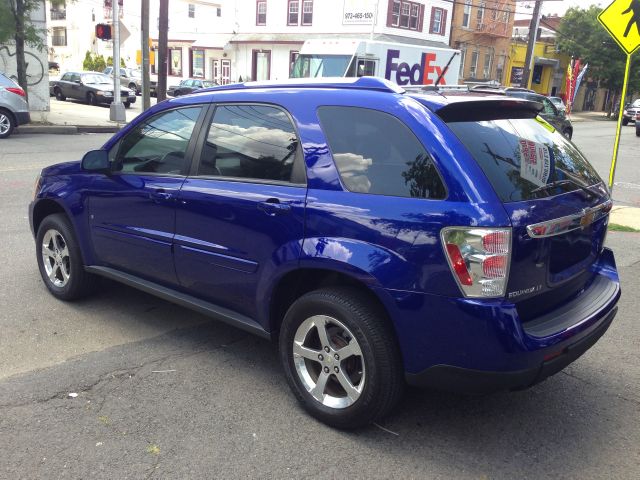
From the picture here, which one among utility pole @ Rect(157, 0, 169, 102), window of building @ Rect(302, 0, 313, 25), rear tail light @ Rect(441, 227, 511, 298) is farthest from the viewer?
window of building @ Rect(302, 0, 313, 25)

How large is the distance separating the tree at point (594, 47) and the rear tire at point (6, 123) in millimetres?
44226

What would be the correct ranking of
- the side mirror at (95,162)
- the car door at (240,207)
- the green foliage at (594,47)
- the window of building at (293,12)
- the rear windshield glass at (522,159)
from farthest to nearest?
1. the green foliage at (594,47)
2. the window of building at (293,12)
3. the side mirror at (95,162)
4. the car door at (240,207)
5. the rear windshield glass at (522,159)

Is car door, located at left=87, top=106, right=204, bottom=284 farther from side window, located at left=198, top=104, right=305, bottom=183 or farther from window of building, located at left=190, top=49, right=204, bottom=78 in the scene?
window of building, located at left=190, top=49, right=204, bottom=78

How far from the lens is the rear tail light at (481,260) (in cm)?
266

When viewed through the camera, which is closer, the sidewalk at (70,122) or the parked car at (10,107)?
the parked car at (10,107)

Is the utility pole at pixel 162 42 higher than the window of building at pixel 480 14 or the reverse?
the reverse

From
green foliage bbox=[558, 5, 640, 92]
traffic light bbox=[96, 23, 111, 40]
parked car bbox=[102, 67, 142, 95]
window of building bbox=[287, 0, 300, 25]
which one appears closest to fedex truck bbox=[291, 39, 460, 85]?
traffic light bbox=[96, 23, 111, 40]

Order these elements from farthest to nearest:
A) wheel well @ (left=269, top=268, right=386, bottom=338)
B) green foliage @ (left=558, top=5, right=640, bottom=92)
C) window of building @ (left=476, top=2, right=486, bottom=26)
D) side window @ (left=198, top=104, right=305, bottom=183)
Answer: green foliage @ (left=558, top=5, right=640, bottom=92) < window of building @ (left=476, top=2, right=486, bottom=26) < side window @ (left=198, top=104, right=305, bottom=183) < wheel well @ (left=269, top=268, right=386, bottom=338)

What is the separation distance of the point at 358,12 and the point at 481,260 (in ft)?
120

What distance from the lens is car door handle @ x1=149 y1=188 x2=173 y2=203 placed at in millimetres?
3872

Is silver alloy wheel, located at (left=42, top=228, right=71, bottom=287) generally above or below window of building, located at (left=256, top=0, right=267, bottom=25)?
below

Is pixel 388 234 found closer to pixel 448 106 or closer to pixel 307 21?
pixel 448 106

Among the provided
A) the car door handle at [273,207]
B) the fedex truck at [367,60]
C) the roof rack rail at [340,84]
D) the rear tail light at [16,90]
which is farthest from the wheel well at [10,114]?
the car door handle at [273,207]

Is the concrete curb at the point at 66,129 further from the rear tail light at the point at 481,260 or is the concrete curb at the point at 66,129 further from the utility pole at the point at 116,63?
the rear tail light at the point at 481,260
